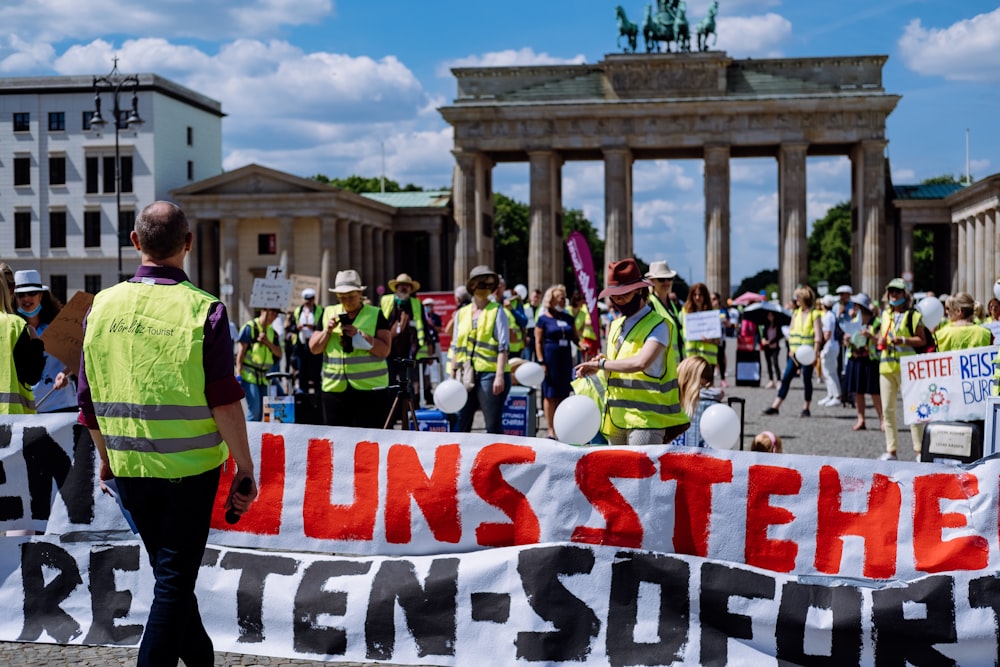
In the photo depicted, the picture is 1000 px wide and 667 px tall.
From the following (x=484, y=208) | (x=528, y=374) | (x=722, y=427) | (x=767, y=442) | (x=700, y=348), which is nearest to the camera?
(x=722, y=427)

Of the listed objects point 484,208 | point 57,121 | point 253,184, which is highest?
point 57,121

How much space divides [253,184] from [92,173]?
40.1 feet

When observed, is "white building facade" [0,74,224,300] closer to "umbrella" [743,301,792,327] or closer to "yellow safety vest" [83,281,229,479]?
"umbrella" [743,301,792,327]

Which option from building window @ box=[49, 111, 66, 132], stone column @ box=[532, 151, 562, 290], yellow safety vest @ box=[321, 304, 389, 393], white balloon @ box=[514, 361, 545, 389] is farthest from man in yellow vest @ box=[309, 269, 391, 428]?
building window @ box=[49, 111, 66, 132]

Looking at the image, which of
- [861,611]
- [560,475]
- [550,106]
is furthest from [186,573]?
[550,106]

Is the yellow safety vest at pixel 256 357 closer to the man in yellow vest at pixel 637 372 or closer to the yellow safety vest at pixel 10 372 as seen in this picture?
the yellow safety vest at pixel 10 372

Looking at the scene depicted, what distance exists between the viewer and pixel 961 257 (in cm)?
6525

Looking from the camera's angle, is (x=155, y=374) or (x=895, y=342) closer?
(x=155, y=374)

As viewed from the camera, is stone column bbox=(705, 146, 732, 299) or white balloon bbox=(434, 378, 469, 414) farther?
stone column bbox=(705, 146, 732, 299)

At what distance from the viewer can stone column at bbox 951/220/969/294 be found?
64750 mm

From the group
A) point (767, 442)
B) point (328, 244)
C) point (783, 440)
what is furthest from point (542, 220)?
point (767, 442)

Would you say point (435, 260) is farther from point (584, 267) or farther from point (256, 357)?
point (584, 267)

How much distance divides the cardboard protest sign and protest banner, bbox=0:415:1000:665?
1008 millimetres

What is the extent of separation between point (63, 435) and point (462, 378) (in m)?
5.65
